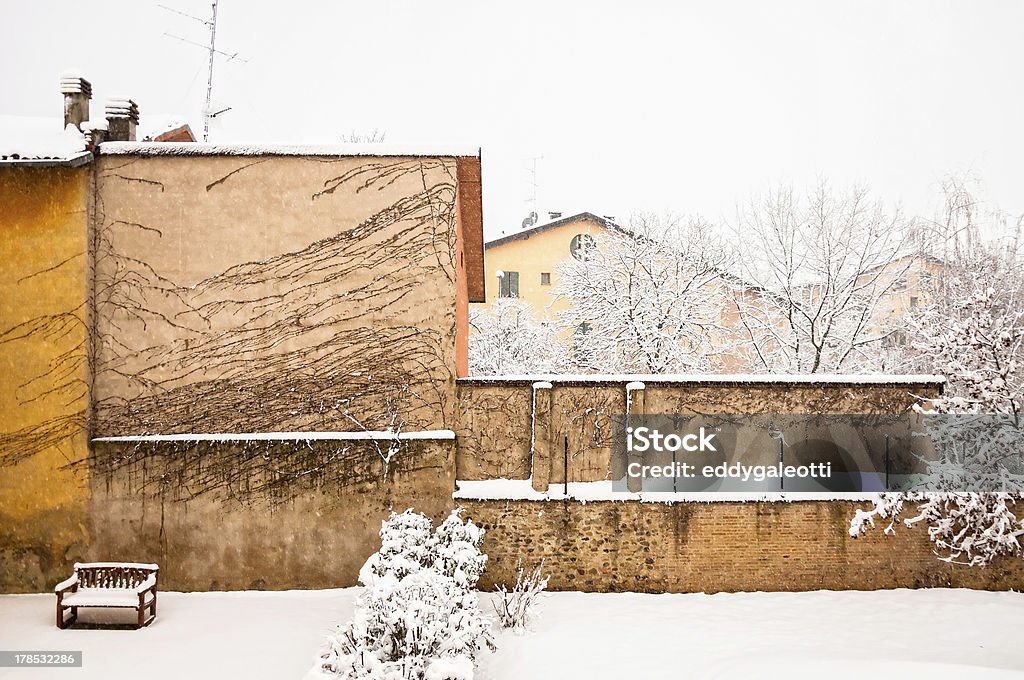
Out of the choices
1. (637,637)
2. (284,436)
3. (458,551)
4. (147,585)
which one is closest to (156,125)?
(284,436)

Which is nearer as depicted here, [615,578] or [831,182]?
[615,578]

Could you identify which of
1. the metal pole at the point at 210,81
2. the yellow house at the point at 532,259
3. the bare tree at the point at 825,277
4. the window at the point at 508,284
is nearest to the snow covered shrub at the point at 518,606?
the metal pole at the point at 210,81

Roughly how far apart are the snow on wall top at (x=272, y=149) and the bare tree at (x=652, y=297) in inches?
532

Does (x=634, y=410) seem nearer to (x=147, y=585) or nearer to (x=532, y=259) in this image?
(x=147, y=585)

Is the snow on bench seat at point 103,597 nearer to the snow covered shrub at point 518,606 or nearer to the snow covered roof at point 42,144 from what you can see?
the snow covered shrub at point 518,606

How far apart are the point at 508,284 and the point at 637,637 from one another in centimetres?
2400

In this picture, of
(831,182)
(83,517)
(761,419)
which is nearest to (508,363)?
(831,182)

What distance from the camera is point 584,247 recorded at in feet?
93.8

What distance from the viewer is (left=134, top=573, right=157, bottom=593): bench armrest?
31.8 feet

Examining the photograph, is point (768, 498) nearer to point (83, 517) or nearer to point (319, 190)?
point (319, 190)

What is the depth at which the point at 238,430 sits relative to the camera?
37.6 ft

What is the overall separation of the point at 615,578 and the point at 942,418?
20.7ft

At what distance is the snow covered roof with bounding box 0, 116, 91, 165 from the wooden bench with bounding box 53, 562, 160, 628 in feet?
20.4

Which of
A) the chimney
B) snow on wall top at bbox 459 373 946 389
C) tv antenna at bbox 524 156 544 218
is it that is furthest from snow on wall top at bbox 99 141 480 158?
tv antenna at bbox 524 156 544 218
